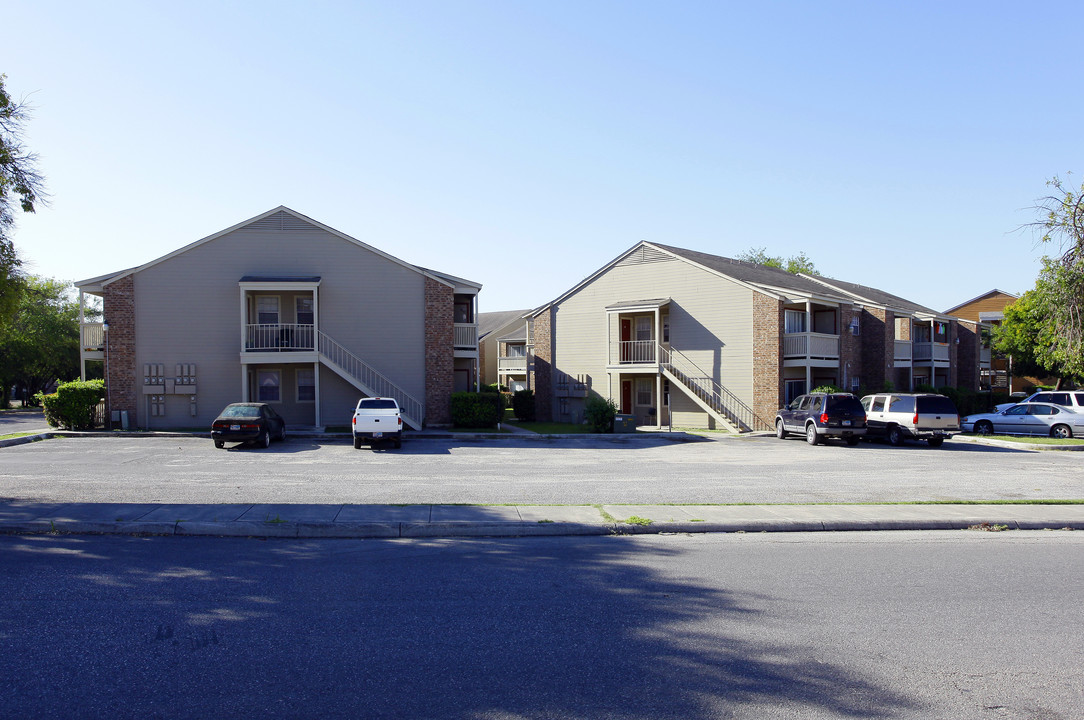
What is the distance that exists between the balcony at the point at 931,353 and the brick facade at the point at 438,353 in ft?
97.1

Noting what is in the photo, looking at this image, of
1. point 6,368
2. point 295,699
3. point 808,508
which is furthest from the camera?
point 6,368

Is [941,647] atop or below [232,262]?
below

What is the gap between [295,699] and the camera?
192 inches

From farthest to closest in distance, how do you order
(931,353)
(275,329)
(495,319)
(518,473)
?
(495,319)
(931,353)
(275,329)
(518,473)

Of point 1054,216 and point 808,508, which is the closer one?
point 808,508

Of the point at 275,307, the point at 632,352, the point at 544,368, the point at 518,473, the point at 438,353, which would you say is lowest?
the point at 518,473

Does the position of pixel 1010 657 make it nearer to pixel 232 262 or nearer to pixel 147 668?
pixel 147 668

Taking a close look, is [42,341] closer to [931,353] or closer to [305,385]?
[305,385]

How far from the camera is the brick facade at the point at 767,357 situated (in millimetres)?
31797

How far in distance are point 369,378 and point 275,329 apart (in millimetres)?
4139

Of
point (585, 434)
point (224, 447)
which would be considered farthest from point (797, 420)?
point (224, 447)

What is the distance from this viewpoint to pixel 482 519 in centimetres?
1106

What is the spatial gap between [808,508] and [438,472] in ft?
27.7

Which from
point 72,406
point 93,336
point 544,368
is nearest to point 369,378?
point 72,406
